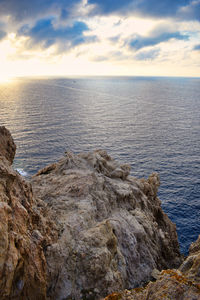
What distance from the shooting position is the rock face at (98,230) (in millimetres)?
18734

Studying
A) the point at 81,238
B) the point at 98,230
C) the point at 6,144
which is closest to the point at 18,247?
the point at 81,238

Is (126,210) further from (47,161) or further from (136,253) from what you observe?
(47,161)

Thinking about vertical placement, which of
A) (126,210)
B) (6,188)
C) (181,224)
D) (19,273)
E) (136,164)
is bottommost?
(181,224)

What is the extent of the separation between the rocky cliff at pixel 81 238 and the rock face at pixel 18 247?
0.15 feet

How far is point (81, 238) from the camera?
20969 mm

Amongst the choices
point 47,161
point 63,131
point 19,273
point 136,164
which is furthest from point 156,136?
point 19,273

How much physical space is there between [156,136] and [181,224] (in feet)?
186

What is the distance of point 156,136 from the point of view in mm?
102750

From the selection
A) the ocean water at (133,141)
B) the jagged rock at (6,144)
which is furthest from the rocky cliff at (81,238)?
the ocean water at (133,141)

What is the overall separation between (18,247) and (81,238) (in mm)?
8852

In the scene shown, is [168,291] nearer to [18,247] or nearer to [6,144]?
[18,247]

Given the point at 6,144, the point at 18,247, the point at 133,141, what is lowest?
the point at 133,141

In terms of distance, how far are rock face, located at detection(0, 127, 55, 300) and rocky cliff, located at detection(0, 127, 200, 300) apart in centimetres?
5

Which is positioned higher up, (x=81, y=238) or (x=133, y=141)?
(x=81, y=238)
